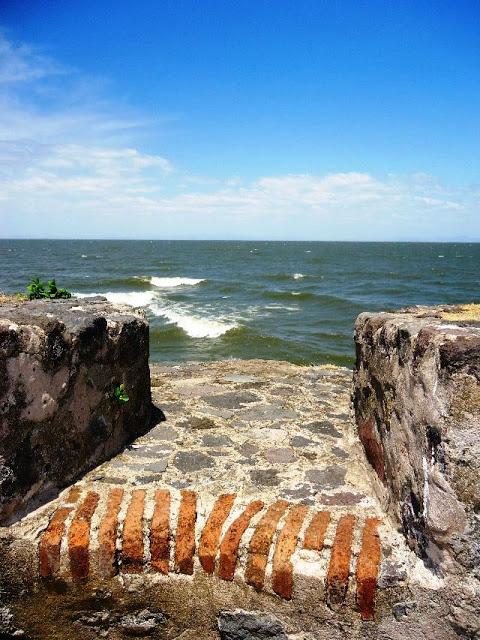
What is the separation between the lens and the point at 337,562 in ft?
8.72

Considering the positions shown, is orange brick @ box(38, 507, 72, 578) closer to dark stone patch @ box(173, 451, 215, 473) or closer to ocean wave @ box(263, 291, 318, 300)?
dark stone patch @ box(173, 451, 215, 473)

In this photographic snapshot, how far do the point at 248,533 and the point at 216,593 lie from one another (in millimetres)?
345

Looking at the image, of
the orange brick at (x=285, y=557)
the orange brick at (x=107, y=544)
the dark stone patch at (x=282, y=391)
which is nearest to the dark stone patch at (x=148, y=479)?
the orange brick at (x=107, y=544)

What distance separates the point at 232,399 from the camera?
18.5 ft

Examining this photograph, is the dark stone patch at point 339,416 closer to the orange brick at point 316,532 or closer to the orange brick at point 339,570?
the orange brick at point 316,532

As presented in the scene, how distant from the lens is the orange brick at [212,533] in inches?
110

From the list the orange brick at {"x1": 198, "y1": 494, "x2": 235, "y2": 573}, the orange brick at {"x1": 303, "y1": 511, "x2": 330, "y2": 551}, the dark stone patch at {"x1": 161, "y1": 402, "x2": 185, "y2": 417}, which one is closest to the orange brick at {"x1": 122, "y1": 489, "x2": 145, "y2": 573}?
the orange brick at {"x1": 198, "y1": 494, "x2": 235, "y2": 573}

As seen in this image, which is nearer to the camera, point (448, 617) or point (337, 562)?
point (448, 617)

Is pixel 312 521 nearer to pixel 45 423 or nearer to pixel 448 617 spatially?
pixel 448 617

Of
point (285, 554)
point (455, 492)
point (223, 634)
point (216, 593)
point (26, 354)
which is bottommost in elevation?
point (223, 634)

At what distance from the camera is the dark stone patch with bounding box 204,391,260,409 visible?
541 centimetres

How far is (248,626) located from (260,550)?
38 cm

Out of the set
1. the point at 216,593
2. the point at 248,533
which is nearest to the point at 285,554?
the point at 248,533

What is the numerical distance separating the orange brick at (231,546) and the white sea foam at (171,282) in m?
33.4
